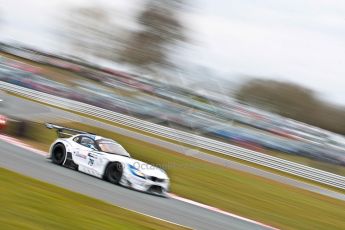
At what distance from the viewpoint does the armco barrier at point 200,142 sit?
24.4 metres

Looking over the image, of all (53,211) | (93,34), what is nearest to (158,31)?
(93,34)

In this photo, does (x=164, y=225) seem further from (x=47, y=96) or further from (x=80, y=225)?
(x=47, y=96)

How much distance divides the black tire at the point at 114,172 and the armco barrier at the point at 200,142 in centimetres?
1342

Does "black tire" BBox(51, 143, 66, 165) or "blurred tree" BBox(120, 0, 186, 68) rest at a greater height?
"blurred tree" BBox(120, 0, 186, 68)

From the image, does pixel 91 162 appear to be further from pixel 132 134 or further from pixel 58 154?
pixel 132 134

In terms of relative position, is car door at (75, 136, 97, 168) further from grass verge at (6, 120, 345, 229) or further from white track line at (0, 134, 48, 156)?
grass verge at (6, 120, 345, 229)

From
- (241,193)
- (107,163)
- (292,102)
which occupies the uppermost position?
(292,102)

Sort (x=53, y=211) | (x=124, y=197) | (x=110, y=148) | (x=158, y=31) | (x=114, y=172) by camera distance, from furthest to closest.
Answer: (x=158, y=31) → (x=110, y=148) → (x=114, y=172) → (x=124, y=197) → (x=53, y=211)

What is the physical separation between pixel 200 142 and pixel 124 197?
15.9 meters

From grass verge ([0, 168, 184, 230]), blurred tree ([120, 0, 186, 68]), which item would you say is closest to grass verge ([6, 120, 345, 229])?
grass verge ([0, 168, 184, 230])

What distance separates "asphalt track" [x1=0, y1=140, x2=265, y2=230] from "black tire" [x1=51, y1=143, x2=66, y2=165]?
387 mm

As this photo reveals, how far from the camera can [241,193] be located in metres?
16.2

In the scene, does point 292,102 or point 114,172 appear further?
point 292,102

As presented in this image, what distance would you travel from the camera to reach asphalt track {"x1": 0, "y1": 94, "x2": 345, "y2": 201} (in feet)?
72.4
